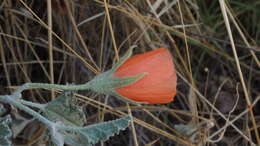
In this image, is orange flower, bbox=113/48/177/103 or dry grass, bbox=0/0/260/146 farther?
dry grass, bbox=0/0/260/146

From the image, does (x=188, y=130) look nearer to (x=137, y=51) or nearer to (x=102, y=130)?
(x=137, y=51)

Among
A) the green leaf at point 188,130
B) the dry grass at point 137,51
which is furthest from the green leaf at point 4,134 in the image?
the green leaf at point 188,130

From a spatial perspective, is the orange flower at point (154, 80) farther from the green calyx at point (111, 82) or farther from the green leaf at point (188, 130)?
the green leaf at point (188, 130)

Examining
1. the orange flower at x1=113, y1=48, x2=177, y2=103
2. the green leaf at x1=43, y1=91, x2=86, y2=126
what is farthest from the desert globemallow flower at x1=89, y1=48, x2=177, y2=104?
the green leaf at x1=43, y1=91, x2=86, y2=126

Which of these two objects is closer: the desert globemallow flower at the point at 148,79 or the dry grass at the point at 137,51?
the desert globemallow flower at the point at 148,79

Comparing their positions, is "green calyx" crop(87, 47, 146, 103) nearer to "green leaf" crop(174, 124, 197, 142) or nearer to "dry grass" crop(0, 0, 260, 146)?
"dry grass" crop(0, 0, 260, 146)
